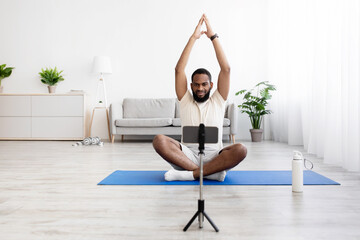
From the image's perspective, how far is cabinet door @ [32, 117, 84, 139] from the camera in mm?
6027

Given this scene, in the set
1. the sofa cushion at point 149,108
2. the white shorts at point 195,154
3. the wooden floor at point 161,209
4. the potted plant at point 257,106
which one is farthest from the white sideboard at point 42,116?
the white shorts at point 195,154

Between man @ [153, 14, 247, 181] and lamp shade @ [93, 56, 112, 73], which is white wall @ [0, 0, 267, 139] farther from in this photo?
man @ [153, 14, 247, 181]

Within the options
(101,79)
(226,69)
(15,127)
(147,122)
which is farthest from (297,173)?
(15,127)

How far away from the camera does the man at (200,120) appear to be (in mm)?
2295

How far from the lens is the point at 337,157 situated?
327cm

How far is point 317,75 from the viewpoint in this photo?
401 centimetres

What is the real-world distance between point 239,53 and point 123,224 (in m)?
5.26

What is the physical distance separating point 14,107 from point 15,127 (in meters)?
0.35

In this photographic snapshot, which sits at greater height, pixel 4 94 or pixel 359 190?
pixel 4 94

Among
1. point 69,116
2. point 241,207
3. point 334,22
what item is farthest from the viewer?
point 69,116

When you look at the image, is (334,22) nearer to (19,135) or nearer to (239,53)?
(239,53)

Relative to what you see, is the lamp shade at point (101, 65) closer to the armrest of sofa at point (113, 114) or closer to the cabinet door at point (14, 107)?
the armrest of sofa at point (113, 114)

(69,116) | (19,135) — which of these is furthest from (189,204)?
(19,135)

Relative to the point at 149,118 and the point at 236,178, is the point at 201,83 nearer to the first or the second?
the point at 236,178
